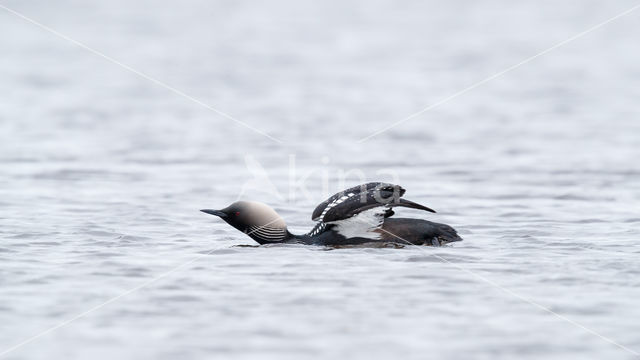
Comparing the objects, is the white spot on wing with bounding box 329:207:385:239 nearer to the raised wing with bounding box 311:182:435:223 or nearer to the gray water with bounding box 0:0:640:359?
the raised wing with bounding box 311:182:435:223

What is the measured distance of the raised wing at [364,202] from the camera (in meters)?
8.84

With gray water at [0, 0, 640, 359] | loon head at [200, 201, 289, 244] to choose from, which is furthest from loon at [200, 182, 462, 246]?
gray water at [0, 0, 640, 359]

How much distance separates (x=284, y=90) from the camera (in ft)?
58.2

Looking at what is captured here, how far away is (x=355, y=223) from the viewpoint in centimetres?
902

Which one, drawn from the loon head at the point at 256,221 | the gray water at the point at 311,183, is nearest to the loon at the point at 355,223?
the loon head at the point at 256,221

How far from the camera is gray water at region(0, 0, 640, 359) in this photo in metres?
6.43

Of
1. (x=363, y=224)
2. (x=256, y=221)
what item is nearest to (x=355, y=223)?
(x=363, y=224)

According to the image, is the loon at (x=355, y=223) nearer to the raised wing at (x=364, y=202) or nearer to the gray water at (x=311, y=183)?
the raised wing at (x=364, y=202)

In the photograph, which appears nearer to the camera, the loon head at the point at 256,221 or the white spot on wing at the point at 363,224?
the white spot on wing at the point at 363,224

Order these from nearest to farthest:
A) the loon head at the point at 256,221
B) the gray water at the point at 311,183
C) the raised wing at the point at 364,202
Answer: the gray water at the point at 311,183 → the raised wing at the point at 364,202 → the loon head at the point at 256,221

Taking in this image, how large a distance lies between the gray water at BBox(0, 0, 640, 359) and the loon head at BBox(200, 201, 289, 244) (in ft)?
0.56

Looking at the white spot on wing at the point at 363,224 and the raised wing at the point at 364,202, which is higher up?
the raised wing at the point at 364,202

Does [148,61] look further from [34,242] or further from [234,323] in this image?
[234,323]

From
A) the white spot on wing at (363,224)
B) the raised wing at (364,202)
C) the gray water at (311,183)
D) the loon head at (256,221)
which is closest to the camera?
the gray water at (311,183)
